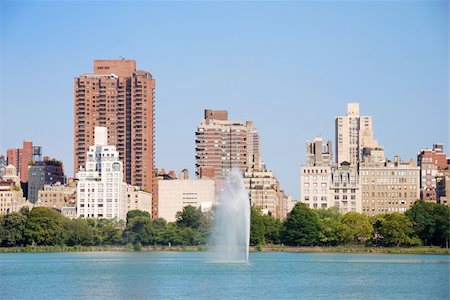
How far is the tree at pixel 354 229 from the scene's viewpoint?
135 meters

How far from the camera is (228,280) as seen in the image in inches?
2928

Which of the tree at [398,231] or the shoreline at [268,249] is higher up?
the tree at [398,231]

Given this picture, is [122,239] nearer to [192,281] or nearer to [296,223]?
[296,223]

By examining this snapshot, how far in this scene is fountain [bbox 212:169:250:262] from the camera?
97.5 m

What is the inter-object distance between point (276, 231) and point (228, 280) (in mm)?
72950

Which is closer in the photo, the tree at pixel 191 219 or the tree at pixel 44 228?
the tree at pixel 44 228

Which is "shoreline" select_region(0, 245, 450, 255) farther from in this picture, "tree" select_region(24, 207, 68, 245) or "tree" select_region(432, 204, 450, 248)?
"tree" select_region(432, 204, 450, 248)

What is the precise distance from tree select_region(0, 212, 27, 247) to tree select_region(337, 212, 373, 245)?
128ft

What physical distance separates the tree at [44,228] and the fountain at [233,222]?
119ft

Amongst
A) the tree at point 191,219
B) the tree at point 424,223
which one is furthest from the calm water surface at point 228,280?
the tree at point 191,219

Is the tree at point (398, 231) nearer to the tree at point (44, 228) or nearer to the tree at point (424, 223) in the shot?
the tree at point (424, 223)

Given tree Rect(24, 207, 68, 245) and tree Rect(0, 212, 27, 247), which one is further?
tree Rect(24, 207, 68, 245)

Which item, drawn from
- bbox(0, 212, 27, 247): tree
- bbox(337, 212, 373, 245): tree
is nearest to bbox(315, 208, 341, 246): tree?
bbox(337, 212, 373, 245): tree

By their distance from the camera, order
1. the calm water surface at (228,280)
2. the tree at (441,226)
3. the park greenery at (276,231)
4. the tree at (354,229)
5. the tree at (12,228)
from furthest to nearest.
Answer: the tree at (12,228)
the tree at (354,229)
the park greenery at (276,231)
the tree at (441,226)
the calm water surface at (228,280)
